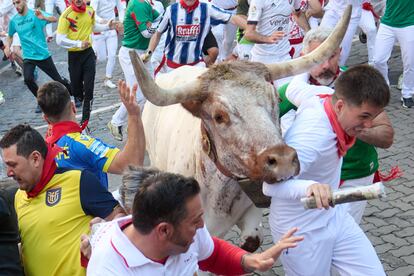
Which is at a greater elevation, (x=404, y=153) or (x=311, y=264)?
(x=311, y=264)

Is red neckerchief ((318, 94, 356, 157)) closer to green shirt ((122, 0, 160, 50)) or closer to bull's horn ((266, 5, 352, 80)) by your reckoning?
bull's horn ((266, 5, 352, 80))

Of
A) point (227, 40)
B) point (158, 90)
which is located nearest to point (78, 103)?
point (227, 40)

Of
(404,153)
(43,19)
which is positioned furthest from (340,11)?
(43,19)

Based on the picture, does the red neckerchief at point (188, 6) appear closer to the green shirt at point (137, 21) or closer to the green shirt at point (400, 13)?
the green shirt at point (137, 21)

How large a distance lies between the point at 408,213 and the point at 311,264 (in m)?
3.16

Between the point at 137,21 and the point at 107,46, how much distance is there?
9.72 feet

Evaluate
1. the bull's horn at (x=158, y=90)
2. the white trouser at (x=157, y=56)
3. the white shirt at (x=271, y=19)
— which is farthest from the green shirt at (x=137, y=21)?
the bull's horn at (x=158, y=90)

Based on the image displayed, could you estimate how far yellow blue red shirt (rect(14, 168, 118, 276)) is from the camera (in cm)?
392

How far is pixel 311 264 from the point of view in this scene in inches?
165

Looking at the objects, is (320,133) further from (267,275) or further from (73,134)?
(267,275)

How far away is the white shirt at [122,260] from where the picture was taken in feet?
9.94

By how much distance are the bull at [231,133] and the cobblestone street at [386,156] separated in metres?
1.56

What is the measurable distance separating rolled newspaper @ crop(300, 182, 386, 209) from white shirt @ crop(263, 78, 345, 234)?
0.81 feet

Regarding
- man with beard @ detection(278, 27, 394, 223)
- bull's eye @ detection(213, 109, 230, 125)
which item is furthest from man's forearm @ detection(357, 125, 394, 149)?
bull's eye @ detection(213, 109, 230, 125)
